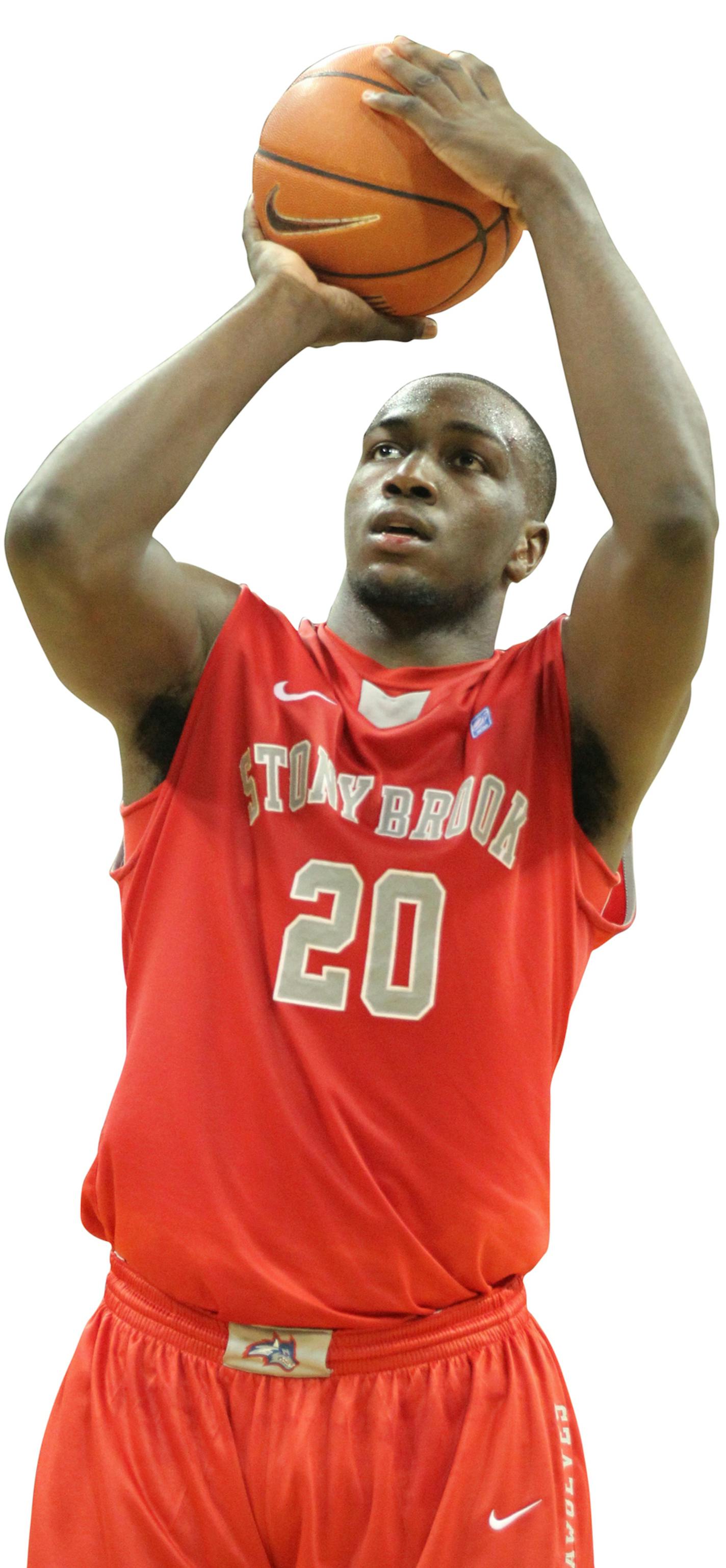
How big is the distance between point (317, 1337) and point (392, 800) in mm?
895

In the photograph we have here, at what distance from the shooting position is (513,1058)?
2.53 meters

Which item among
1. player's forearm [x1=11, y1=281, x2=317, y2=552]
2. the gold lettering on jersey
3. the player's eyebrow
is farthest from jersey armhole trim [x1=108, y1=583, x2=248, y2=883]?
the player's eyebrow

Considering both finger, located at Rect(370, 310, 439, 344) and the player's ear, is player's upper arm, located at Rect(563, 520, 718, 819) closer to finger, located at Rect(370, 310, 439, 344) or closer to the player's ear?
the player's ear

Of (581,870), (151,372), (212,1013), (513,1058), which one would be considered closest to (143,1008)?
(212,1013)

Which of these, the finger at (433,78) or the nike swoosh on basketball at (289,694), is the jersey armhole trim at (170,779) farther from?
the finger at (433,78)

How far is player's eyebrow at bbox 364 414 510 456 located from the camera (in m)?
2.96

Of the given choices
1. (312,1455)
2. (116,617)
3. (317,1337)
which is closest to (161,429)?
(116,617)

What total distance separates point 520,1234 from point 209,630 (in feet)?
3.89

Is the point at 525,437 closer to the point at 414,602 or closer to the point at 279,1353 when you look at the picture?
the point at 414,602

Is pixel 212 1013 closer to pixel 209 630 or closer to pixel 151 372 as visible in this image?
pixel 209 630

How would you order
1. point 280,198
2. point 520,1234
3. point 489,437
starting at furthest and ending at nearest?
point 489,437 → point 280,198 → point 520,1234

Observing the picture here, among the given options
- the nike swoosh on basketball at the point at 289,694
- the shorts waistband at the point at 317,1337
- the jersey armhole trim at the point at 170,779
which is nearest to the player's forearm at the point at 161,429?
the jersey armhole trim at the point at 170,779

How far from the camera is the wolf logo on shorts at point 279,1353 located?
238 cm

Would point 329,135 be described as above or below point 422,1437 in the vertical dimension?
above
